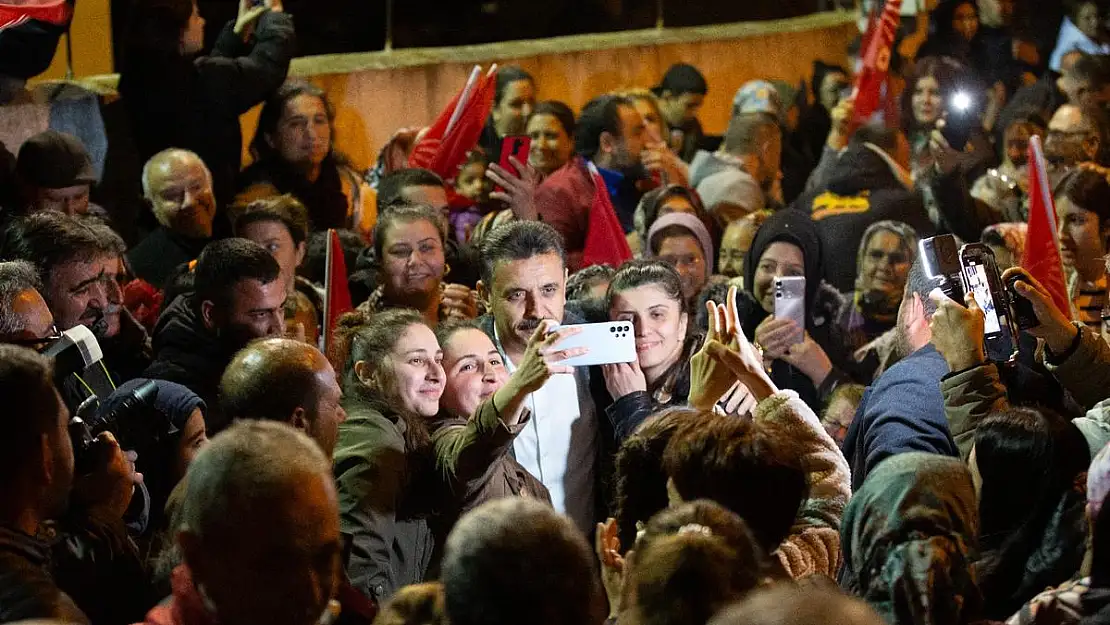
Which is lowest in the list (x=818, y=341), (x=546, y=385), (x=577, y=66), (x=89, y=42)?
(x=818, y=341)

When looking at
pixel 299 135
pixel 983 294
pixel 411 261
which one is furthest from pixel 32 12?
pixel 983 294

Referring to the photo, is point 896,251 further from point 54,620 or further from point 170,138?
point 54,620

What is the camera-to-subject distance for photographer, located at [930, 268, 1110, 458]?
4211mm

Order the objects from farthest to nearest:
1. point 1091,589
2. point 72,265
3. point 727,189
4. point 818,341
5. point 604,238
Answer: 1. point 727,189
2. point 818,341
3. point 604,238
4. point 72,265
5. point 1091,589

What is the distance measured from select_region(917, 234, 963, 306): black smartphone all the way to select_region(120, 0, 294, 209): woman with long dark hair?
413cm

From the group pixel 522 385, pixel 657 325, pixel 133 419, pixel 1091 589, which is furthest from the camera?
pixel 657 325

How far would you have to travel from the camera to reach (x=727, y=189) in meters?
9.26

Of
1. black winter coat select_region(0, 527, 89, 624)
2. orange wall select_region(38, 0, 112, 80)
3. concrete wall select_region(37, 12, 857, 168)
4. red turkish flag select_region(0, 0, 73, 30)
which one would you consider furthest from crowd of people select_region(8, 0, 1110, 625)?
concrete wall select_region(37, 12, 857, 168)

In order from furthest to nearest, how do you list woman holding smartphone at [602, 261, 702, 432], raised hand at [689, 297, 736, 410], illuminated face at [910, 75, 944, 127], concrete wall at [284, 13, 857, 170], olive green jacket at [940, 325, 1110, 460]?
illuminated face at [910, 75, 944, 127] → concrete wall at [284, 13, 857, 170] → woman holding smartphone at [602, 261, 702, 432] → raised hand at [689, 297, 736, 410] → olive green jacket at [940, 325, 1110, 460]

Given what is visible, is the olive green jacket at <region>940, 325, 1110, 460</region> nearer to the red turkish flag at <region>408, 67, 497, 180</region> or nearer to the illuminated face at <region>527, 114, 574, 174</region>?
the red turkish flag at <region>408, 67, 497, 180</region>

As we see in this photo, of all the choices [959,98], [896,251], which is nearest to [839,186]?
[896,251]

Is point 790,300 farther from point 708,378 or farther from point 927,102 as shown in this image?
point 927,102

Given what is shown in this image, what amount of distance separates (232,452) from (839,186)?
660 cm

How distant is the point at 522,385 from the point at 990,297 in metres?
1.44
